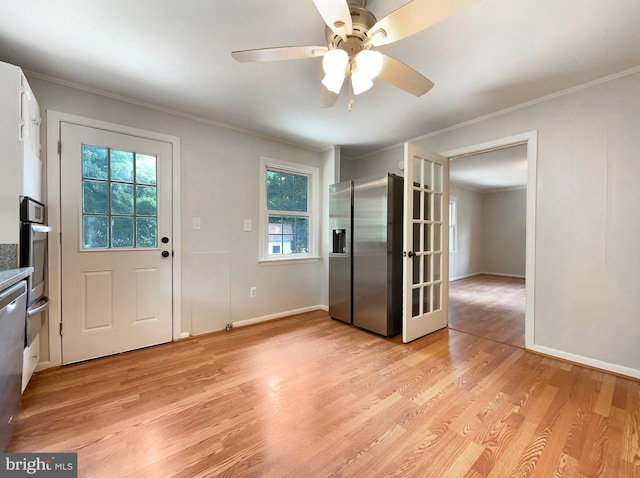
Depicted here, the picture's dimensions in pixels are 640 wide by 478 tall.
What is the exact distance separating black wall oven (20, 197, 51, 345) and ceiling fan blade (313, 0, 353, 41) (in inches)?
79.3

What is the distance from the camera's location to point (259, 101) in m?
2.43

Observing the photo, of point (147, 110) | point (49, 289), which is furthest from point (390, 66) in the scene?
point (49, 289)

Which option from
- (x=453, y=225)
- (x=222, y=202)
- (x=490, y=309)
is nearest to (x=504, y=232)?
(x=453, y=225)

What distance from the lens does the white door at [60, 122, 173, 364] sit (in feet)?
7.13

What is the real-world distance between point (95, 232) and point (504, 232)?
8.30 metres

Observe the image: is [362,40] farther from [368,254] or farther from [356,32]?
[368,254]

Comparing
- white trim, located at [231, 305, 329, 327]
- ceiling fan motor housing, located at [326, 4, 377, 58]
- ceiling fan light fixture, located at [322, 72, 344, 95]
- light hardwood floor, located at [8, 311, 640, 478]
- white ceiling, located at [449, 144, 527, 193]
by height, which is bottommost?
light hardwood floor, located at [8, 311, 640, 478]

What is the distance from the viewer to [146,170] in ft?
8.21

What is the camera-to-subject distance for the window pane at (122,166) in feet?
7.70

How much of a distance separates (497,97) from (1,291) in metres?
3.43

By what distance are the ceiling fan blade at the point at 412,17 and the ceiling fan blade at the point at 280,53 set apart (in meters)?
0.28

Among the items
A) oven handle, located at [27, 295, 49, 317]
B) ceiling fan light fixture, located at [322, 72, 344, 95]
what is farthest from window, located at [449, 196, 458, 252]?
oven handle, located at [27, 295, 49, 317]

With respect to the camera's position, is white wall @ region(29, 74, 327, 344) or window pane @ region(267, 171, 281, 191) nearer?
white wall @ region(29, 74, 327, 344)

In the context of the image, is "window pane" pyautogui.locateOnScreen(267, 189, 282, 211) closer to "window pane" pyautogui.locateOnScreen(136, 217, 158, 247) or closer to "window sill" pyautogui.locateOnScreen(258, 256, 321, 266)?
"window sill" pyautogui.locateOnScreen(258, 256, 321, 266)
